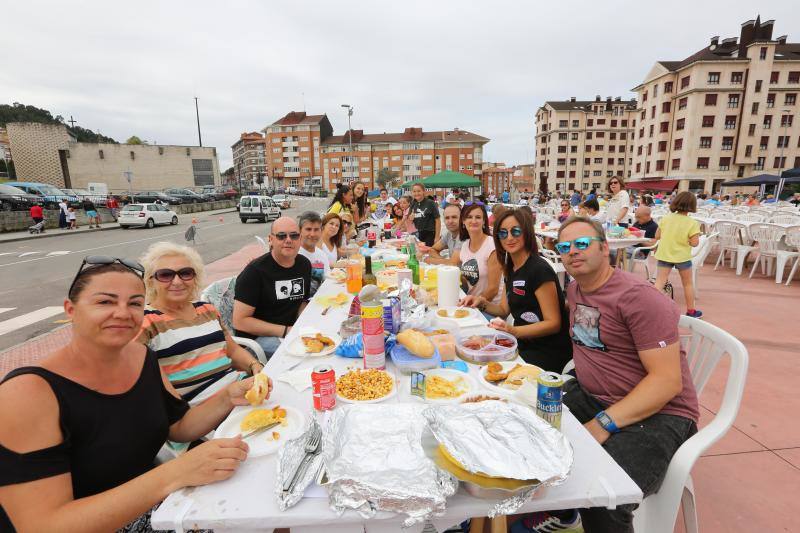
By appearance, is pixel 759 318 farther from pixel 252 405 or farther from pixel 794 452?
pixel 252 405

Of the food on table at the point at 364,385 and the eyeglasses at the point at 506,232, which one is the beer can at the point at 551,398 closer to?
the food on table at the point at 364,385

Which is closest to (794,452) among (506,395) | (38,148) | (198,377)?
(506,395)

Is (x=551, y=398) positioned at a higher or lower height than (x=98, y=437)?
higher

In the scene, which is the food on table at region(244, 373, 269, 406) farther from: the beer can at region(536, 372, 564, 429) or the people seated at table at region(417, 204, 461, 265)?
the people seated at table at region(417, 204, 461, 265)

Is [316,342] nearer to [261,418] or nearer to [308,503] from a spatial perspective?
[261,418]

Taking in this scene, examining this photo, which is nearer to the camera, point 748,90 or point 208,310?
point 208,310

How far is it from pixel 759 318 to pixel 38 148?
188 ft

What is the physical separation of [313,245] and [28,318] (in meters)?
5.71

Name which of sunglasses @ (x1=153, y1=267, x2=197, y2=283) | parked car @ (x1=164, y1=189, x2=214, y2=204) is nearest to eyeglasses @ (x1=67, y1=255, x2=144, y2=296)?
sunglasses @ (x1=153, y1=267, x2=197, y2=283)

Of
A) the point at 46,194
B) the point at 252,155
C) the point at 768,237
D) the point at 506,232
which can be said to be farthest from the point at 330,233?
the point at 252,155

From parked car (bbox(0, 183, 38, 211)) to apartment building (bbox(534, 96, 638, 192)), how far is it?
6818 cm

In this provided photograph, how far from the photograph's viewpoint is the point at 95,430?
1.35 m

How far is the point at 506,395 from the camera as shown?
1728 millimetres

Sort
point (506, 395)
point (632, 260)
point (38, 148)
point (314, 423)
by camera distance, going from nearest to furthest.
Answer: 1. point (314, 423)
2. point (506, 395)
3. point (632, 260)
4. point (38, 148)
